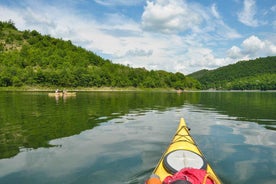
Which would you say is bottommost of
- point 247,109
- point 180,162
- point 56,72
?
point 247,109

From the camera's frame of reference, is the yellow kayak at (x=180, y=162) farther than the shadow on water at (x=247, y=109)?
No

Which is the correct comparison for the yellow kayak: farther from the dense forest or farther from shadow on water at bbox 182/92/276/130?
the dense forest

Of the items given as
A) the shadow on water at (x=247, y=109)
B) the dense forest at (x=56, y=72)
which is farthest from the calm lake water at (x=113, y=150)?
the dense forest at (x=56, y=72)

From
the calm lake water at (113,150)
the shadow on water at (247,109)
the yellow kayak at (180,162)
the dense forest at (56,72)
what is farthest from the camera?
the dense forest at (56,72)

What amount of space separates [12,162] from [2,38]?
8535 inches

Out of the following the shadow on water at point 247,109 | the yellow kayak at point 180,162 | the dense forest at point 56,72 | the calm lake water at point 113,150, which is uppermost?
the dense forest at point 56,72

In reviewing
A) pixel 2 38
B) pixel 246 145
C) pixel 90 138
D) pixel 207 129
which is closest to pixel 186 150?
pixel 246 145

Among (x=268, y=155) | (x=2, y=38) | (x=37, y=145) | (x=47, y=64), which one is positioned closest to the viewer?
(x=268, y=155)

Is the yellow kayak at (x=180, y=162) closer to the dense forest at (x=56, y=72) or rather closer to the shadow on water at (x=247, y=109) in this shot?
the shadow on water at (x=247, y=109)

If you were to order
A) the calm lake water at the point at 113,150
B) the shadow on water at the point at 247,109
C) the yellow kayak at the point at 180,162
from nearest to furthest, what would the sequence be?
1. the yellow kayak at the point at 180,162
2. the calm lake water at the point at 113,150
3. the shadow on water at the point at 247,109

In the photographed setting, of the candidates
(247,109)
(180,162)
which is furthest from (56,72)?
(180,162)

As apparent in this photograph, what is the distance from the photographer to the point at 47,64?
164 meters

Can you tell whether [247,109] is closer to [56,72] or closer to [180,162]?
[180,162]

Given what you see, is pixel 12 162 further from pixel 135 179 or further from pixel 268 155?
pixel 268 155
